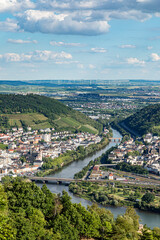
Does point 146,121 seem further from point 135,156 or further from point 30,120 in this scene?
point 135,156

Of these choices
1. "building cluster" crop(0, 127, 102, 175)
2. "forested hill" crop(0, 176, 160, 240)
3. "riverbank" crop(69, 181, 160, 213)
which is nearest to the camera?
"forested hill" crop(0, 176, 160, 240)

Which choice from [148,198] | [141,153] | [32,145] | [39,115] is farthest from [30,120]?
[148,198]

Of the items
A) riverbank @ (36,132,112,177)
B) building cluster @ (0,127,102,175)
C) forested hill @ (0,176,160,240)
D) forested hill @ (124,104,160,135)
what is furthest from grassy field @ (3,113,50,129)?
forested hill @ (0,176,160,240)

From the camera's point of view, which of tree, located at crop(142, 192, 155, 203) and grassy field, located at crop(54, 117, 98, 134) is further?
grassy field, located at crop(54, 117, 98, 134)

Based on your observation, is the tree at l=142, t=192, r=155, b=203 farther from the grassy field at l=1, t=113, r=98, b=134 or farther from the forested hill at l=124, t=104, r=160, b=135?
the grassy field at l=1, t=113, r=98, b=134

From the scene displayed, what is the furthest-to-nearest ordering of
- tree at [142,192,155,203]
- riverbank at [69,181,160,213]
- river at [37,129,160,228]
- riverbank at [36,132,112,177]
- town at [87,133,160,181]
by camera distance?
riverbank at [36,132,112,177]
town at [87,133,160,181]
tree at [142,192,155,203]
riverbank at [69,181,160,213]
river at [37,129,160,228]

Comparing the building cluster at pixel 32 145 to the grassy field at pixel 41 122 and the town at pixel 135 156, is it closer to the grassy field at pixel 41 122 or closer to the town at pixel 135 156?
the grassy field at pixel 41 122

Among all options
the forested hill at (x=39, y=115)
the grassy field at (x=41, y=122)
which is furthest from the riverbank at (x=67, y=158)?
the forested hill at (x=39, y=115)
